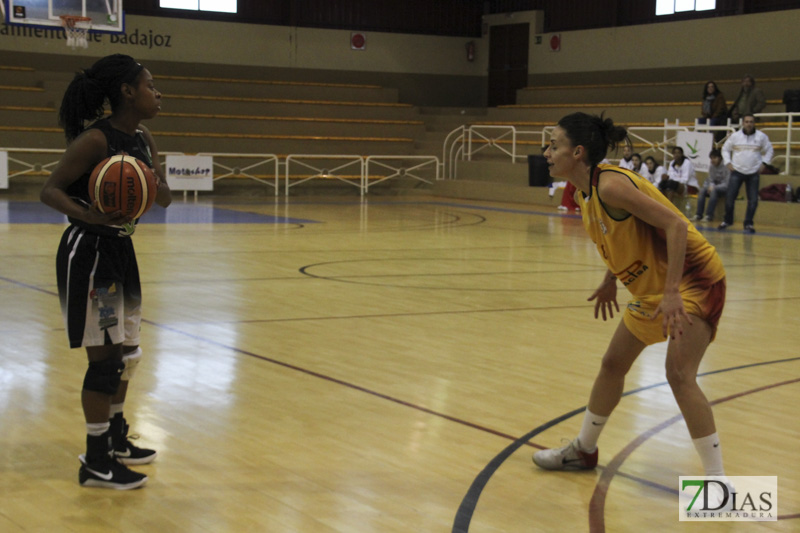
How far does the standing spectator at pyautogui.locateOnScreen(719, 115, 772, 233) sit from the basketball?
12389 millimetres

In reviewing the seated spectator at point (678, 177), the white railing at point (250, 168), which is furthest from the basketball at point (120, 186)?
the white railing at point (250, 168)

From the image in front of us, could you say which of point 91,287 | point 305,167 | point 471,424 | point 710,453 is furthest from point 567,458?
point 305,167

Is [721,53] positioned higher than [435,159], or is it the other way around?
[721,53]

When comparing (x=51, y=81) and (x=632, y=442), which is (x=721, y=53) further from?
(x=632, y=442)

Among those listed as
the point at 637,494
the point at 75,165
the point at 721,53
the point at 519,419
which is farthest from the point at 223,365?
the point at 721,53

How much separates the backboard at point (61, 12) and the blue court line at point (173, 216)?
3.09 meters

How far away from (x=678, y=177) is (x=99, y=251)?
46.6 feet

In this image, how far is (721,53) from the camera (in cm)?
2155

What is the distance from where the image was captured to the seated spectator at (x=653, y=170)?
1634 cm

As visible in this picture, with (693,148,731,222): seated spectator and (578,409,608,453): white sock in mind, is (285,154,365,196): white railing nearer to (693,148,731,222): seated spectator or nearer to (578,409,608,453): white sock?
(693,148,731,222): seated spectator

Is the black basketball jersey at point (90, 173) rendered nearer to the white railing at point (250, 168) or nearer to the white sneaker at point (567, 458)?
the white sneaker at point (567, 458)

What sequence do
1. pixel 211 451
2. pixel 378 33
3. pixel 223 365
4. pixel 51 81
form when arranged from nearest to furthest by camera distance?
1. pixel 211 451
2. pixel 223 365
3. pixel 51 81
4. pixel 378 33

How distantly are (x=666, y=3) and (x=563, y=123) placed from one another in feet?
69.1

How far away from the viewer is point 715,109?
682 inches
